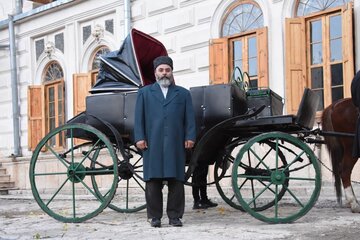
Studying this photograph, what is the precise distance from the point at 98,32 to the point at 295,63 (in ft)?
18.2

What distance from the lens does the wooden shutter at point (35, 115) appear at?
1625 cm

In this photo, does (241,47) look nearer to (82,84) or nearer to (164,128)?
(82,84)

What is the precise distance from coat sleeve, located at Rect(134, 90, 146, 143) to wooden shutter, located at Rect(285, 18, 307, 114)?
5.06m

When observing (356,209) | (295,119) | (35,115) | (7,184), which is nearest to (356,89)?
(295,119)

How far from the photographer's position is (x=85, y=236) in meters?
5.94

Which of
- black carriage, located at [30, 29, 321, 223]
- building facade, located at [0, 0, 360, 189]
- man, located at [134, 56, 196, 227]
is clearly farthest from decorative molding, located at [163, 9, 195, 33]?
man, located at [134, 56, 196, 227]

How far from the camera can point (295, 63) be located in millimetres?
→ 11102

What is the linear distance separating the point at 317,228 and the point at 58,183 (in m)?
10.2

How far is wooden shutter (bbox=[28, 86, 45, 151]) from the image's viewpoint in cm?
1625

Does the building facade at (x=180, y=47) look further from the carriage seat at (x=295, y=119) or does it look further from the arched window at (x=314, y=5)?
the carriage seat at (x=295, y=119)

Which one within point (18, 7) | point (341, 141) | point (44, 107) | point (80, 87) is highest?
point (18, 7)

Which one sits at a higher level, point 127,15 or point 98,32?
point 127,15

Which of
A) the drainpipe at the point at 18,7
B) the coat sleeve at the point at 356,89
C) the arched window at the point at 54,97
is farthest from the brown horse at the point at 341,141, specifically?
the drainpipe at the point at 18,7

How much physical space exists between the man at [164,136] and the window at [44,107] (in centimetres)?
1002
